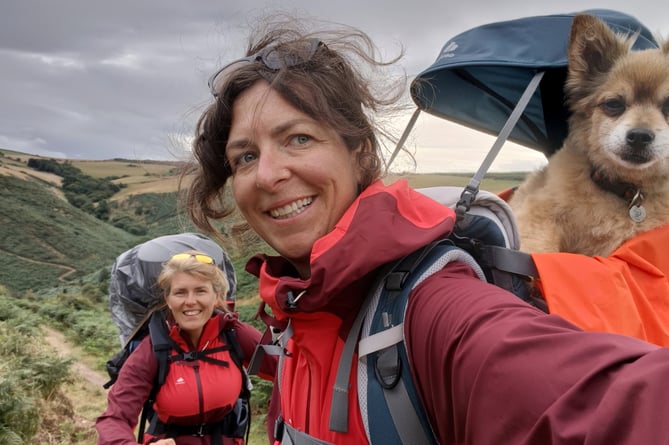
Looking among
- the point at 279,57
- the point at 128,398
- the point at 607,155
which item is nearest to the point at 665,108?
the point at 607,155

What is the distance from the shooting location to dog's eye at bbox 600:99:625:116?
8.93 feet

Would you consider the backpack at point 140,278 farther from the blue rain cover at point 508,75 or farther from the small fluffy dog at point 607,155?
the small fluffy dog at point 607,155

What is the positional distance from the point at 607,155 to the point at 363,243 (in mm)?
1935

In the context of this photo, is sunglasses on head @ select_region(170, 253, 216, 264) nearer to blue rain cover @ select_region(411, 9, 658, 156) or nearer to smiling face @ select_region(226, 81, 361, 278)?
blue rain cover @ select_region(411, 9, 658, 156)

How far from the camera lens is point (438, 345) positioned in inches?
46.1

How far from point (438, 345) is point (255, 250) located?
224cm

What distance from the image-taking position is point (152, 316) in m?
4.39

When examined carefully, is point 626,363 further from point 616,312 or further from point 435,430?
point 616,312

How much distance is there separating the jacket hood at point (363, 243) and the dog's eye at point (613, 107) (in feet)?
5.78

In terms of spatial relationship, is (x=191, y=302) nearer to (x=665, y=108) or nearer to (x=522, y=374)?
(x=665, y=108)

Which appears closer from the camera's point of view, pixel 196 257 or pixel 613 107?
pixel 613 107

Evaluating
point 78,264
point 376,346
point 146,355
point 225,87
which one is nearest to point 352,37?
point 225,87

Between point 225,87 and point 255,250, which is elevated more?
point 225,87

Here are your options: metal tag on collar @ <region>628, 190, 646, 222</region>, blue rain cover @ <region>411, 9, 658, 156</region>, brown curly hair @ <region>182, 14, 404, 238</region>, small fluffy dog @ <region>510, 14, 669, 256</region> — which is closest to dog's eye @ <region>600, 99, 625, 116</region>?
small fluffy dog @ <region>510, 14, 669, 256</region>
